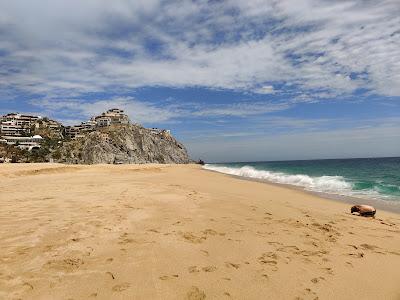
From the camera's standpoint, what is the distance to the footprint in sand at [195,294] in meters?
3.93

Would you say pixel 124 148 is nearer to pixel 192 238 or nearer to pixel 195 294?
pixel 192 238

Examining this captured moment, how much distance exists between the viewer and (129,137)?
13138cm

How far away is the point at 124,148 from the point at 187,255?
123 meters

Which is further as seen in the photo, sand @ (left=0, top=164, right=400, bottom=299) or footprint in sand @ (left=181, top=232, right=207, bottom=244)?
footprint in sand @ (left=181, top=232, right=207, bottom=244)

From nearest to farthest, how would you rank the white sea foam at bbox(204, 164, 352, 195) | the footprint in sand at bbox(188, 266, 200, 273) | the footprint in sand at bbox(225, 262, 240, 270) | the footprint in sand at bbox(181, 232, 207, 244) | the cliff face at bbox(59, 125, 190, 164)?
1. the footprint in sand at bbox(188, 266, 200, 273)
2. the footprint in sand at bbox(225, 262, 240, 270)
3. the footprint in sand at bbox(181, 232, 207, 244)
4. the white sea foam at bbox(204, 164, 352, 195)
5. the cliff face at bbox(59, 125, 190, 164)

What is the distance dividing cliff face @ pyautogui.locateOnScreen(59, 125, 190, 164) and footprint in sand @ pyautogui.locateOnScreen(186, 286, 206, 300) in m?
103

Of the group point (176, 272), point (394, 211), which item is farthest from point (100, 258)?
point (394, 211)

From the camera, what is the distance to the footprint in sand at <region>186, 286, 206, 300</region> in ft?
12.9

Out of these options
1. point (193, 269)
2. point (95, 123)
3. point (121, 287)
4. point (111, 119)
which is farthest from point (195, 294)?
point (111, 119)

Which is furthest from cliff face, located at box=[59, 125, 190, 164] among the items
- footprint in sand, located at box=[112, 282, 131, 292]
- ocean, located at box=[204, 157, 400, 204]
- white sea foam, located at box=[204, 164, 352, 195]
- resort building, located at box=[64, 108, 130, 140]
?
footprint in sand, located at box=[112, 282, 131, 292]

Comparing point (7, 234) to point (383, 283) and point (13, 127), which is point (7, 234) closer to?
point (383, 283)

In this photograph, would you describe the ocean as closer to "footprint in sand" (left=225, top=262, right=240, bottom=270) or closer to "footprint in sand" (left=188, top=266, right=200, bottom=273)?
"footprint in sand" (left=225, top=262, right=240, bottom=270)

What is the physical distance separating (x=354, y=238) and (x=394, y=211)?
21.9 ft

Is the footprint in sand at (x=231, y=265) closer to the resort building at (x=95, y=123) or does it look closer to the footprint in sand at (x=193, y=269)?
the footprint in sand at (x=193, y=269)
